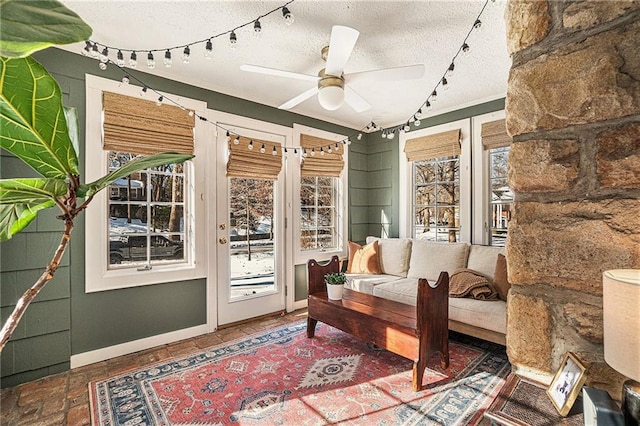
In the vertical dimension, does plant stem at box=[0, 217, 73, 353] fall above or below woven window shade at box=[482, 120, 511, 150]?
below

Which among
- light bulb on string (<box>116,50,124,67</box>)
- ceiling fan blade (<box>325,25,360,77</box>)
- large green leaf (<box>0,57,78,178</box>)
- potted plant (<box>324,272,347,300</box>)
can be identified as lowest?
potted plant (<box>324,272,347,300</box>)

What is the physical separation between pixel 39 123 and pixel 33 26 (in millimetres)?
169

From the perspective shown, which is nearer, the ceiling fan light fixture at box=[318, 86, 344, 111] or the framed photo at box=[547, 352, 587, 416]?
the framed photo at box=[547, 352, 587, 416]

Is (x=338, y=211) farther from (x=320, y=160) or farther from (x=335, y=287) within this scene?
(x=335, y=287)

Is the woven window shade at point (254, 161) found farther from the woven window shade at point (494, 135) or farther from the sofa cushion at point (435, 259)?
the woven window shade at point (494, 135)

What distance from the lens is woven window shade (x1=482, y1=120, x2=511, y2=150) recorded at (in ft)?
11.0

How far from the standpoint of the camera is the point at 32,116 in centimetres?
43

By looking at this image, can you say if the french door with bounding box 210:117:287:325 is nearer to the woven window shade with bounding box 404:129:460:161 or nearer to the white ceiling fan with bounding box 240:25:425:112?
the white ceiling fan with bounding box 240:25:425:112

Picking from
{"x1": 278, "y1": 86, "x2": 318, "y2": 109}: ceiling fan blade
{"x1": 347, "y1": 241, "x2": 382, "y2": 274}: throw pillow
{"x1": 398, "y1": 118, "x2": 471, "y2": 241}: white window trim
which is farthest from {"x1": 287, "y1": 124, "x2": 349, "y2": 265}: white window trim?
{"x1": 278, "y1": 86, "x2": 318, "y2": 109}: ceiling fan blade

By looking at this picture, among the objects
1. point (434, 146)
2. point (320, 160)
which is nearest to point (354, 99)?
point (320, 160)

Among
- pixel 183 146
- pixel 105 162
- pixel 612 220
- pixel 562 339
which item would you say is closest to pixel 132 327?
pixel 105 162

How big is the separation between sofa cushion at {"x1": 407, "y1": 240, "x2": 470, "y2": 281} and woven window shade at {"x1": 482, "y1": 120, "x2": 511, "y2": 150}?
1154 mm

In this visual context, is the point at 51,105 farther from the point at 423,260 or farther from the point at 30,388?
the point at 423,260

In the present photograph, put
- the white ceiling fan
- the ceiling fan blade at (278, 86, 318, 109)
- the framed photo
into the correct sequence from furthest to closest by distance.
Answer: the ceiling fan blade at (278, 86, 318, 109)
the white ceiling fan
the framed photo
